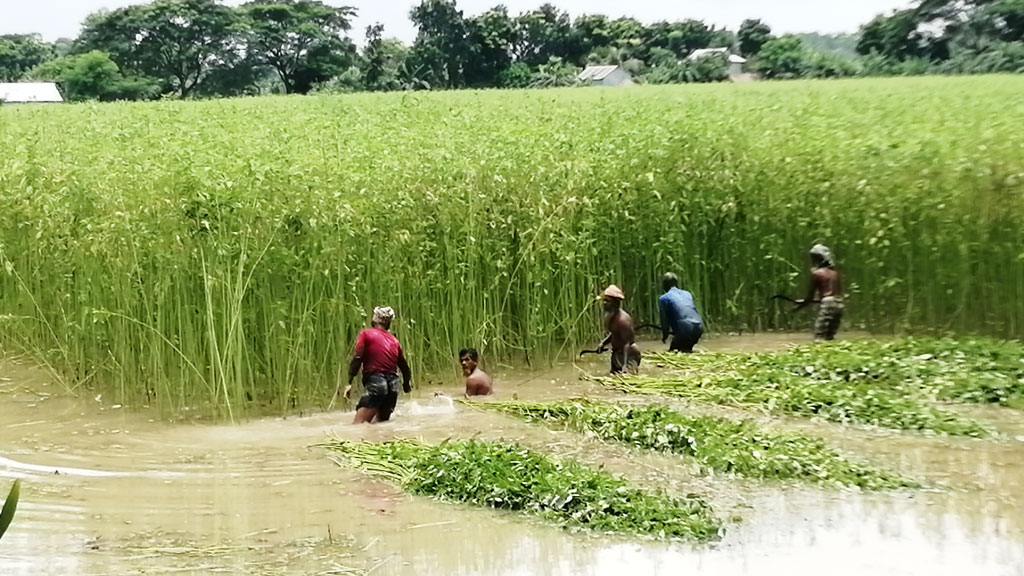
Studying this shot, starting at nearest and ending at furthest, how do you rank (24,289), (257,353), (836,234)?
(257,353), (24,289), (836,234)

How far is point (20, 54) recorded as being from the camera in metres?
60.2

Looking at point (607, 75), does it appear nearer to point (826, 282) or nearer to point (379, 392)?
point (826, 282)

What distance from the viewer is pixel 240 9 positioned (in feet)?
177

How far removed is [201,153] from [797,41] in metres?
41.9

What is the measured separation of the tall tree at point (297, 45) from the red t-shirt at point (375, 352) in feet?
147

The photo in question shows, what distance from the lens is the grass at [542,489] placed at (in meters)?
5.95

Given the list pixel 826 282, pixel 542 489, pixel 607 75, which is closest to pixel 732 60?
pixel 607 75

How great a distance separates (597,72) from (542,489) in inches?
1838

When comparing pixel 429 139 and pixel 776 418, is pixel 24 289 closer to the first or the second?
pixel 429 139

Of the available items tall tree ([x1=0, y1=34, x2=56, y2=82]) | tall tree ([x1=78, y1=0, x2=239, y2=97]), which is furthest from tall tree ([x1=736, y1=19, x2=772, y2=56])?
tall tree ([x1=0, y1=34, x2=56, y2=82])

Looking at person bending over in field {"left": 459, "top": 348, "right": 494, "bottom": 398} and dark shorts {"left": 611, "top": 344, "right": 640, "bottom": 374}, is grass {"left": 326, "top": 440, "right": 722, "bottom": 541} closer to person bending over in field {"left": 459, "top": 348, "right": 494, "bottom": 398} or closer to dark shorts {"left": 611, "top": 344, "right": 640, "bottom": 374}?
person bending over in field {"left": 459, "top": 348, "right": 494, "bottom": 398}

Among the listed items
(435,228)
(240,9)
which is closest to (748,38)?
(240,9)

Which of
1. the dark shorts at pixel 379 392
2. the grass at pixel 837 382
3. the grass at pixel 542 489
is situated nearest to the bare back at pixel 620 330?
the grass at pixel 837 382

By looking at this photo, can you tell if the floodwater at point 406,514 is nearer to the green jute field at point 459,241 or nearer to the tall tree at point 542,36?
the green jute field at point 459,241
